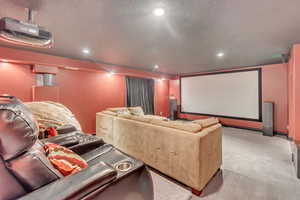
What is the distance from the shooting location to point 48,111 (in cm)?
266

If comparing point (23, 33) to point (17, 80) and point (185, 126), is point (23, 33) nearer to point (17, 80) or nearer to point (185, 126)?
point (17, 80)

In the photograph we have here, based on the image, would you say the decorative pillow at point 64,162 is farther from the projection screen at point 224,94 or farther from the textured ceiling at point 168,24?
the projection screen at point 224,94

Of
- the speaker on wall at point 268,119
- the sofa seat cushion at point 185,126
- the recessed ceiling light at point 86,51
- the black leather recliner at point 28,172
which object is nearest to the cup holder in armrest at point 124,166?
the black leather recliner at point 28,172

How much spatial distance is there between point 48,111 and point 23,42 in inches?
56.6

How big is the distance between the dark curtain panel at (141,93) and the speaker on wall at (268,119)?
13.8 ft

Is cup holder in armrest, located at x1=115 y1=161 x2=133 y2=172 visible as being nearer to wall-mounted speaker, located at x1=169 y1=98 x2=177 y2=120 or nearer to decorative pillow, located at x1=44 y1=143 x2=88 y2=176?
decorative pillow, located at x1=44 y1=143 x2=88 y2=176

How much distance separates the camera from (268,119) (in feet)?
13.6

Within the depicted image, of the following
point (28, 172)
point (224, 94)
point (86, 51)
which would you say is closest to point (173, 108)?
point (224, 94)

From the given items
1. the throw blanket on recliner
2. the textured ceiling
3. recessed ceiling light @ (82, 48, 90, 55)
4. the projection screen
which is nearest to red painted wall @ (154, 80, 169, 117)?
the projection screen

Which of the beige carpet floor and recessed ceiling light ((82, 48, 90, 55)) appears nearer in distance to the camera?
the beige carpet floor

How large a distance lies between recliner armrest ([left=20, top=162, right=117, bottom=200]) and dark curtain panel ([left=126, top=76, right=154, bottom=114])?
445 centimetres

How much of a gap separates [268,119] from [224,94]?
166 cm

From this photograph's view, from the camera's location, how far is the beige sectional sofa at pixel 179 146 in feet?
5.66

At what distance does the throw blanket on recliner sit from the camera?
251 centimetres
